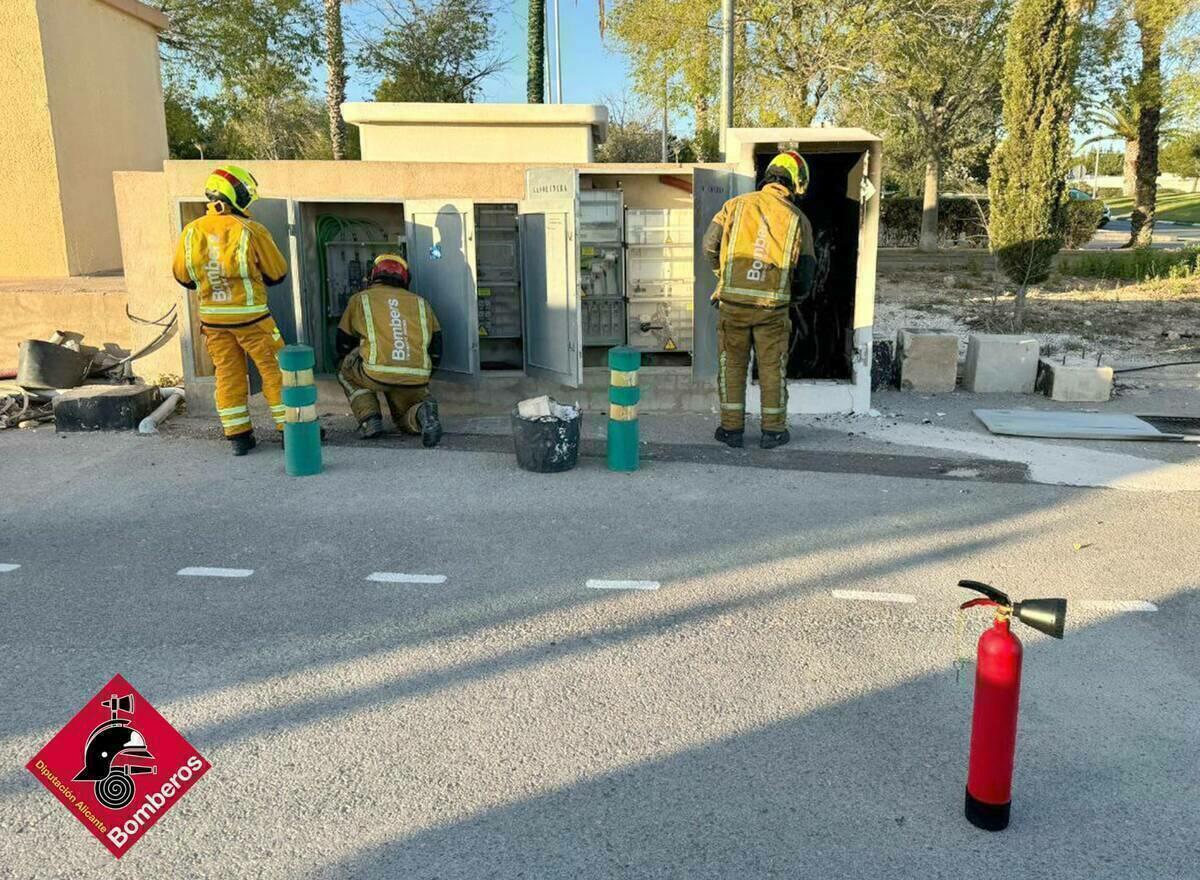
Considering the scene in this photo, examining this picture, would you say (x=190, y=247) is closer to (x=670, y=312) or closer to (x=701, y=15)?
(x=670, y=312)

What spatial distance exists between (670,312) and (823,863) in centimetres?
742

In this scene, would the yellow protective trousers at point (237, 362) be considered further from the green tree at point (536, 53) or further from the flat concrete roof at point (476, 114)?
the green tree at point (536, 53)

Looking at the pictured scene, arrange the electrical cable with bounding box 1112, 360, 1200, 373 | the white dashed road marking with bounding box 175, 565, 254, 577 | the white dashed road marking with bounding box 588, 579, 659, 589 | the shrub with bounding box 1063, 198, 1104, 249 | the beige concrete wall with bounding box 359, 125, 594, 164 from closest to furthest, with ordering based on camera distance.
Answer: the white dashed road marking with bounding box 588, 579, 659, 589, the white dashed road marking with bounding box 175, 565, 254, 577, the beige concrete wall with bounding box 359, 125, 594, 164, the electrical cable with bounding box 1112, 360, 1200, 373, the shrub with bounding box 1063, 198, 1104, 249

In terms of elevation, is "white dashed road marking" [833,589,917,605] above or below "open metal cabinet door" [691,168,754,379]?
below

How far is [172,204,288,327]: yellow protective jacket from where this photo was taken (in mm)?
7594

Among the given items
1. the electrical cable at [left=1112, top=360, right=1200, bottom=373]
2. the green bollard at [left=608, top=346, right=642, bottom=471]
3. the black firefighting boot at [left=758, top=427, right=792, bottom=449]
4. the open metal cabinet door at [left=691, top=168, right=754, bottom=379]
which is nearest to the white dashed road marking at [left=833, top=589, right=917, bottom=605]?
the green bollard at [left=608, top=346, right=642, bottom=471]

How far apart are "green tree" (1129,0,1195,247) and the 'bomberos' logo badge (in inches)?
984

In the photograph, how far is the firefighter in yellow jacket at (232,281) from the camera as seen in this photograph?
25.0 feet

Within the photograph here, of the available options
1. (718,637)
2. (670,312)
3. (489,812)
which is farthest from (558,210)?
(489,812)

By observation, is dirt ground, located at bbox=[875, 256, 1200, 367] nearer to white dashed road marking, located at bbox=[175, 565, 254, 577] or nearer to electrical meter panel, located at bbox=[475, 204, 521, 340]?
electrical meter panel, located at bbox=[475, 204, 521, 340]

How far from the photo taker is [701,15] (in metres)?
22.5

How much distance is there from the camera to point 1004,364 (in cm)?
997

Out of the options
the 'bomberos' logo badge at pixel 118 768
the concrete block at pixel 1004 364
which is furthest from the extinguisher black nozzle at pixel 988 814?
the concrete block at pixel 1004 364

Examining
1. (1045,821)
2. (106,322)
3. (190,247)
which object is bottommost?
(1045,821)
